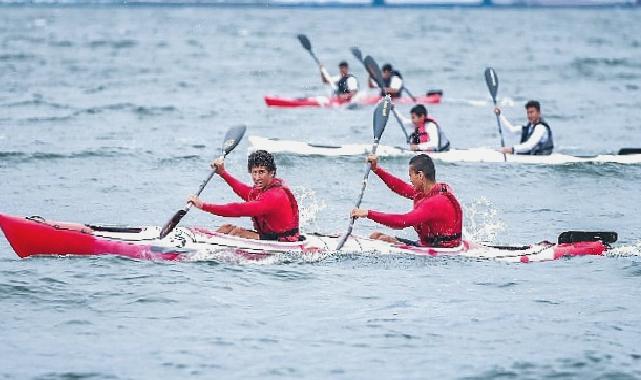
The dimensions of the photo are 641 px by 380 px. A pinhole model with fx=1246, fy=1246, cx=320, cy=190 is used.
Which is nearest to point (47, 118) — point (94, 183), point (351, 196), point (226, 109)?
point (226, 109)

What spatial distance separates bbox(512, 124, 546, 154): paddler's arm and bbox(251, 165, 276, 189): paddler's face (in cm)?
796

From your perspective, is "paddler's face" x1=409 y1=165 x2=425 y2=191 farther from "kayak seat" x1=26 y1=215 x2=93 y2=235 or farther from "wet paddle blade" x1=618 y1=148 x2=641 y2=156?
"wet paddle blade" x1=618 y1=148 x2=641 y2=156

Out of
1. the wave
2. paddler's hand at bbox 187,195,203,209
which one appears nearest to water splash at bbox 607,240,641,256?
paddler's hand at bbox 187,195,203,209

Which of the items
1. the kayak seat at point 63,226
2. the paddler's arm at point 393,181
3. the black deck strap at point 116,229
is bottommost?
the black deck strap at point 116,229

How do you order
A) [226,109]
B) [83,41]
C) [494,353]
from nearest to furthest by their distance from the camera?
[494,353] → [226,109] → [83,41]

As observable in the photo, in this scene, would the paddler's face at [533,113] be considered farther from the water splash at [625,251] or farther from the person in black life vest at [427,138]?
the water splash at [625,251]

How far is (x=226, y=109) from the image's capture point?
33.7 m

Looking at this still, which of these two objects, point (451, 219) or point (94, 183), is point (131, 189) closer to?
point (94, 183)

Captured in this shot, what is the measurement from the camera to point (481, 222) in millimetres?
17641

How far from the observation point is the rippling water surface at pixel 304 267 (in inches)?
416

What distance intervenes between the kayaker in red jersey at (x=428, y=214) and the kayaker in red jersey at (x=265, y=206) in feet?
2.31

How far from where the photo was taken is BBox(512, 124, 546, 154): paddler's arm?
65.2 ft

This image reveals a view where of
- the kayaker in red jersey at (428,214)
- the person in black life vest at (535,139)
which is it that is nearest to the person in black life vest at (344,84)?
the person in black life vest at (535,139)

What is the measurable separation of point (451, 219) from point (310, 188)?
24.8 feet
